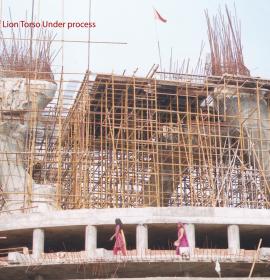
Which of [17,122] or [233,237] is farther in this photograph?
[17,122]

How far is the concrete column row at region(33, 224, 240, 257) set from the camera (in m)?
21.2

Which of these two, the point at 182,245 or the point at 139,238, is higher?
the point at 139,238

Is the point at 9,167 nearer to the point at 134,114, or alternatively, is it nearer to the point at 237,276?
the point at 134,114

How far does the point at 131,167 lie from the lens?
29094 millimetres

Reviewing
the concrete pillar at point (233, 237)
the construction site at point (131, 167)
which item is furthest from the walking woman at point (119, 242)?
the concrete pillar at point (233, 237)

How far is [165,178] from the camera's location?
101ft

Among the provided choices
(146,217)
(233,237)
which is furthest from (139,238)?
(233,237)

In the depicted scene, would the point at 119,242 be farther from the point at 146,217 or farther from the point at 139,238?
the point at 146,217

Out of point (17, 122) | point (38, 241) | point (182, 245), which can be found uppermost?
point (17, 122)

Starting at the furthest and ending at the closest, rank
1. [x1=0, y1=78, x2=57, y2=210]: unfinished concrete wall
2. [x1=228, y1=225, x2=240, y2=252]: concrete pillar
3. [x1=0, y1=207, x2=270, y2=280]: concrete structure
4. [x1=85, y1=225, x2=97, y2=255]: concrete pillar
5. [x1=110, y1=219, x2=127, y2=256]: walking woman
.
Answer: [x1=0, y1=78, x2=57, y2=210]: unfinished concrete wall
[x1=228, y1=225, x2=240, y2=252]: concrete pillar
[x1=85, y1=225, x2=97, y2=255]: concrete pillar
[x1=0, y1=207, x2=270, y2=280]: concrete structure
[x1=110, y1=219, x2=127, y2=256]: walking woman

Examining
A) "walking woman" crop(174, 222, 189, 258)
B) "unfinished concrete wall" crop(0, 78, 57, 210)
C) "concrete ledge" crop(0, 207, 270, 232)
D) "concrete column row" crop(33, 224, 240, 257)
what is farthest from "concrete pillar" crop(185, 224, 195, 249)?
"unfinished concrete wall" crop(0, 78, 57, 210)

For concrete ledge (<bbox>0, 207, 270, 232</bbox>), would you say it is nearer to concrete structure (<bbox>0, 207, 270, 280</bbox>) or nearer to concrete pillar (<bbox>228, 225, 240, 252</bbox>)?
concrete structure (<bbox>0, 207, 270, 280</bbox>)

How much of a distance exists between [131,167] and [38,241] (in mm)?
7998

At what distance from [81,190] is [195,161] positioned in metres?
6.04
